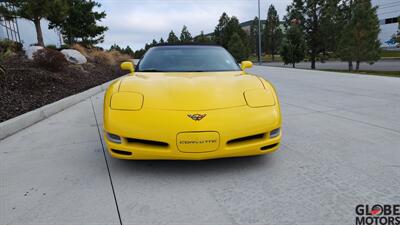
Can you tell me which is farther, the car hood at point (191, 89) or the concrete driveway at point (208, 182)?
Answer: the car hood at point (191, 89)

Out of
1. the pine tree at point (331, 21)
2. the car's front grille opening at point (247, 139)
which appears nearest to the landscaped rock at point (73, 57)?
the car's front grille opening at point (247, 139)

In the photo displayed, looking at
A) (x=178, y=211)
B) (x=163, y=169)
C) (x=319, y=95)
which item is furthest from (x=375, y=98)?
(x=178, y=211)

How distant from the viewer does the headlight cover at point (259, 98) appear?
2.71 meters

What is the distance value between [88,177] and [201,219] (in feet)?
4.01

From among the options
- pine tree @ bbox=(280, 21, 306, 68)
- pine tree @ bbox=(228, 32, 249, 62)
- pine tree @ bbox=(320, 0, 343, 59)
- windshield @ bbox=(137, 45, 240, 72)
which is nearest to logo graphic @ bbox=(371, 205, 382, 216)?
windshield @ bbox=(137, 45, 240, 72)

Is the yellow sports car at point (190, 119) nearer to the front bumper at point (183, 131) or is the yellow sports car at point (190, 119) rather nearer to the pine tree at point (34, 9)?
the front bumper at point (183, 131)

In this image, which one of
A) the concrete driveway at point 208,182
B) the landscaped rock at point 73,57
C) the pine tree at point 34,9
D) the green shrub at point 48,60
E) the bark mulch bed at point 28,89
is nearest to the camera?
the concrete driveway at point 208,182

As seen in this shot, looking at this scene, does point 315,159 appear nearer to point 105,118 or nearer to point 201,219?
point 201,219

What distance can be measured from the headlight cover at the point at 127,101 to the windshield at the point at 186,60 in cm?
96

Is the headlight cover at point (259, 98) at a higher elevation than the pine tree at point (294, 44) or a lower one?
lower

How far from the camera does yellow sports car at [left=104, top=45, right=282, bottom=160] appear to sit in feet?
8.06

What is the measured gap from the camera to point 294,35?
28.1 metres

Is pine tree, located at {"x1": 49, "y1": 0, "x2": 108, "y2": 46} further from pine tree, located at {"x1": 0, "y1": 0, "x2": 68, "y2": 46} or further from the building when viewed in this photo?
the building

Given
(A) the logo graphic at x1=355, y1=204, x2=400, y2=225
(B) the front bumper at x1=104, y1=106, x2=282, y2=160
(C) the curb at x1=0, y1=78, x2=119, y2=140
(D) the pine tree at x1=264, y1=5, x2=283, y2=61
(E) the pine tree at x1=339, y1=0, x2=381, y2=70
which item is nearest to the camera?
(A) the logo graphic at x1=355, y1=204, x2=400, y2=225
